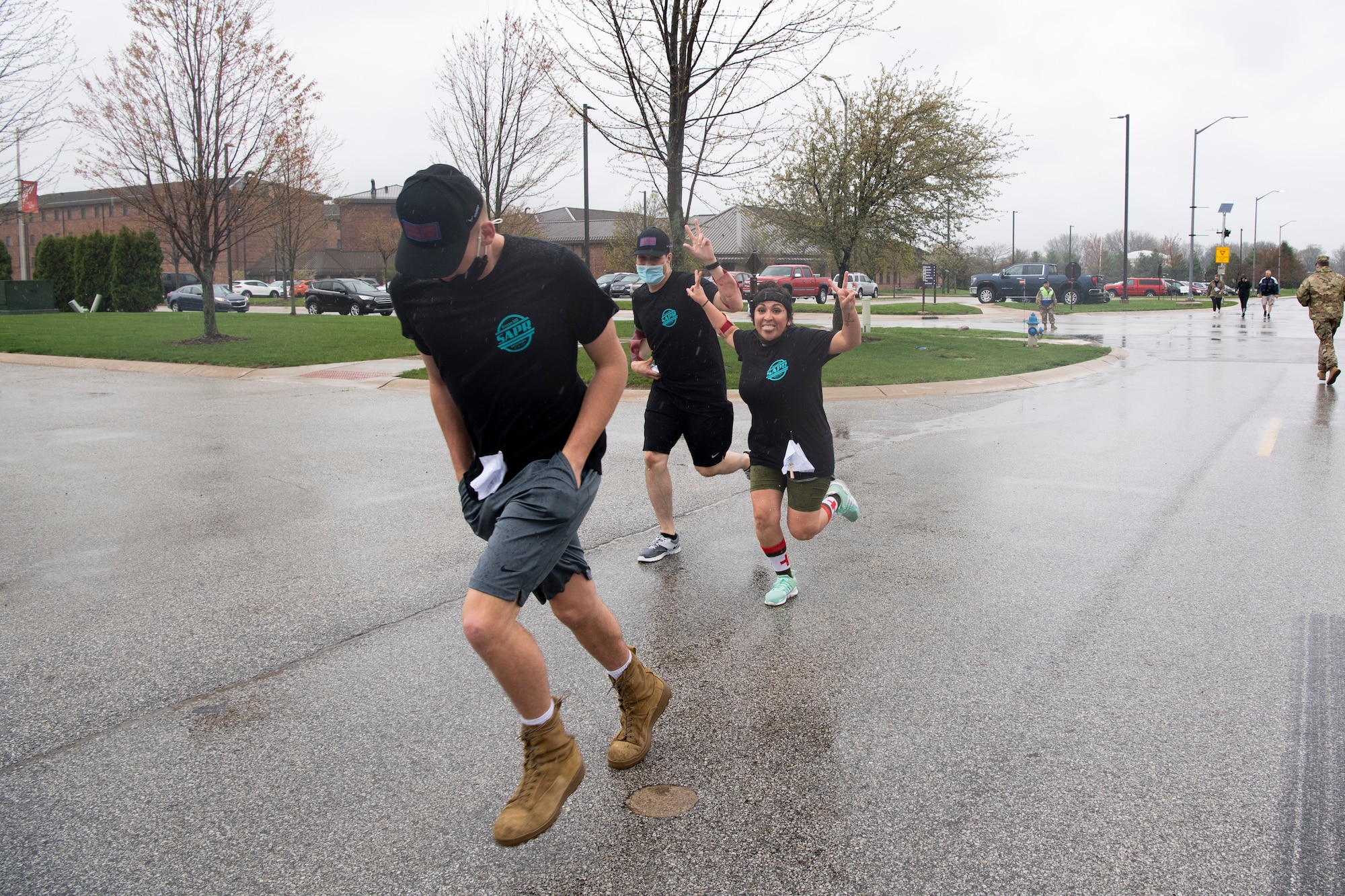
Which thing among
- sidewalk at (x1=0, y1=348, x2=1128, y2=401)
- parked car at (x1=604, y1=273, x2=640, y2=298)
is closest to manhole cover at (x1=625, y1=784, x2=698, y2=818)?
sidewalk at (x1=0, y1=348, x2=1128, y2=401)

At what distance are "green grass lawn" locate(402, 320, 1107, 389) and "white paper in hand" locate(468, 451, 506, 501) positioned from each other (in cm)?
951

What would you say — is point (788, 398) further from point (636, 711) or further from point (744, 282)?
point (744, 282)

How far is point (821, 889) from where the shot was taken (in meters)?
2.54

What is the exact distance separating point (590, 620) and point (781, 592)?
2.01 metres

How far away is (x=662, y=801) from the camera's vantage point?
301cm

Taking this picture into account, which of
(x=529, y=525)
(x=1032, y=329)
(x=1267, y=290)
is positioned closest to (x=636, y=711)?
(x=529, y=525)

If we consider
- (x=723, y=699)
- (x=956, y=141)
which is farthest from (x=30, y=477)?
(x=956, y=141)

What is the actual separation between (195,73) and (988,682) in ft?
66.5

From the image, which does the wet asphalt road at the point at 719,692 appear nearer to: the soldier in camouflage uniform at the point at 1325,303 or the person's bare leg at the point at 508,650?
the person's bare leg at the point at 508,650

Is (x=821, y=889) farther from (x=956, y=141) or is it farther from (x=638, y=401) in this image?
(x=956, y=141)

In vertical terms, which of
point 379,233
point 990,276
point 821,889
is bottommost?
point 821,889

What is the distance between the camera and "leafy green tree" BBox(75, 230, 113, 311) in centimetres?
3819

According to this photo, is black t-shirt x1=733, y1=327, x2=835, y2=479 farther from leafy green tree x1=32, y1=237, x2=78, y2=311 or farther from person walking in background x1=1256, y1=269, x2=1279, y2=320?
leafy green tree x1=32, y1=237, x2=78, y2=311

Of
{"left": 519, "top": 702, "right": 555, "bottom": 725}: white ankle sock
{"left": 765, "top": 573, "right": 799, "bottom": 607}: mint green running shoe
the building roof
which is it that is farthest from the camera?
the building roof
